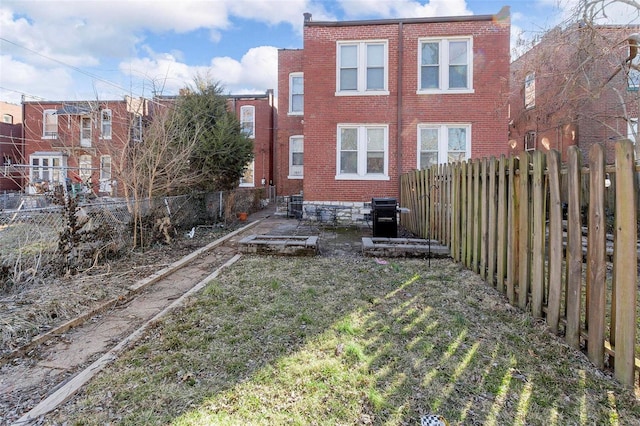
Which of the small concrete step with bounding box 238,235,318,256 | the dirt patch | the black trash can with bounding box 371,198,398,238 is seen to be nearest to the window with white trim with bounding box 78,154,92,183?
the dirt patch

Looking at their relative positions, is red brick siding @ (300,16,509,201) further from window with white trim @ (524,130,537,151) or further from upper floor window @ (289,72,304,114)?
window with white trim @ (524,130,537,151)

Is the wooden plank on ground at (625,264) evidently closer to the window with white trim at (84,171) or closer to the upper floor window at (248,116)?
the window with white trim at (84,171)

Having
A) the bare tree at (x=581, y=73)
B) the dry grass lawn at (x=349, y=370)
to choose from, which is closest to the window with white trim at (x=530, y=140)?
the bare tree at (x=581, y=73)

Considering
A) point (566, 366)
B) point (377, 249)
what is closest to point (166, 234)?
point (377, 249)

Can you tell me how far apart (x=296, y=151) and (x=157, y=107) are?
1100 centimetres

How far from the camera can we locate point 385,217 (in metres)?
8.31

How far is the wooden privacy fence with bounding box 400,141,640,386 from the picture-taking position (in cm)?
258

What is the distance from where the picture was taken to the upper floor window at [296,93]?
18906 millimetres

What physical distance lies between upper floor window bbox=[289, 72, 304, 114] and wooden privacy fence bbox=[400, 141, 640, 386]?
1411 centimetres

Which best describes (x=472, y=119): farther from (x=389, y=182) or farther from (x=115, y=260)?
(x=115, y=260)

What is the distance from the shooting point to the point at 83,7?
34.4ft

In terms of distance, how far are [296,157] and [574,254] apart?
17096 mm

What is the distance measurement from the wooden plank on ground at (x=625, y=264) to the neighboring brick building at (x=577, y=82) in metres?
4.83

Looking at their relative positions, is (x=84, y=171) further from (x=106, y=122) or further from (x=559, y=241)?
(x=559, y=241)
